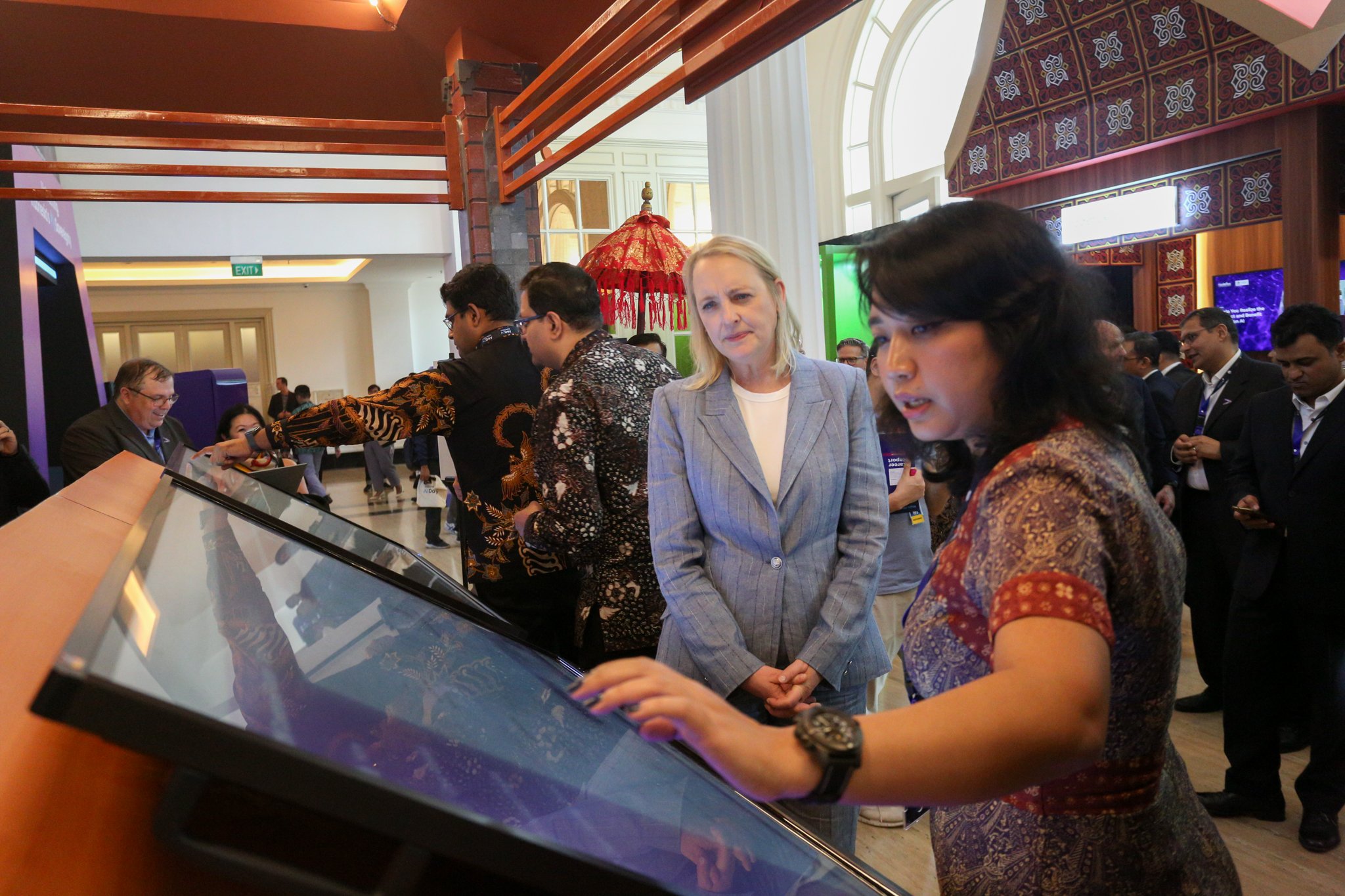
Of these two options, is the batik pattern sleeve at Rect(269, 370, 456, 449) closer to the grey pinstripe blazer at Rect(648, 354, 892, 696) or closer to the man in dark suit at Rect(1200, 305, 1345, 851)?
the grey pinstripe blazer at Rect(648, 354, 892, 696)

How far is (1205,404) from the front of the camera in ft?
14.2

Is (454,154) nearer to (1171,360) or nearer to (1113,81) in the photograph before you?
(1171,360)

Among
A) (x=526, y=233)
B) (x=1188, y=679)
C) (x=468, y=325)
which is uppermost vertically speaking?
(x=526, y=233)

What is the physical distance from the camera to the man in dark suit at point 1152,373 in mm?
4336

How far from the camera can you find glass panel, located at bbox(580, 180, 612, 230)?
1402 centimetres

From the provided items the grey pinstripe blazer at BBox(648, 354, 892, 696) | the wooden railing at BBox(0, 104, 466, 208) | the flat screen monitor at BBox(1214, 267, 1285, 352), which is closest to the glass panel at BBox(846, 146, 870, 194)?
the flat screen monitor at BBox(1214, 267, 1285, 352)

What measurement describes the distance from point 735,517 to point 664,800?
0.92 m

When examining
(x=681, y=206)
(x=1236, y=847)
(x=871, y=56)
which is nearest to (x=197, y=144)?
(x=1236, y=847)

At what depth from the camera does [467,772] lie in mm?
677

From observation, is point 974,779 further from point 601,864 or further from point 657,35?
point 657,35

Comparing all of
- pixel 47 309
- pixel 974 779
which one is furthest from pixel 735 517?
pixel 47 309

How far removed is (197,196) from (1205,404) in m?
4.35

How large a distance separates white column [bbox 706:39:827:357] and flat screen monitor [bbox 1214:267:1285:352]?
6.43m

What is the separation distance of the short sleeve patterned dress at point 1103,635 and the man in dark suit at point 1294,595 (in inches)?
89.1
